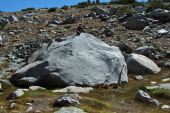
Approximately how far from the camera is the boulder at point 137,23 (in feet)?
111

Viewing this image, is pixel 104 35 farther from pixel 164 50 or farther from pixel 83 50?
pixel 83 50

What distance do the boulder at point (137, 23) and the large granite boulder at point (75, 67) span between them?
14296mm

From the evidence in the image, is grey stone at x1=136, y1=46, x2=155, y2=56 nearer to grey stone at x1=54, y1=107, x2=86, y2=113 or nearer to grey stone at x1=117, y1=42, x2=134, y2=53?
grey stone at x1=117, y1=42, x2=134, y2=53

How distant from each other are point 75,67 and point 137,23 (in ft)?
61.4

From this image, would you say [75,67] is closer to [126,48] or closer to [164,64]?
[164,64]

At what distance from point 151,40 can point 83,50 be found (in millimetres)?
12547

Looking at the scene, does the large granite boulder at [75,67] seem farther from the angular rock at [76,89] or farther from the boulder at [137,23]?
the boulder at [137,23]

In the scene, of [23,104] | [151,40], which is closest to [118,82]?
[23,104]

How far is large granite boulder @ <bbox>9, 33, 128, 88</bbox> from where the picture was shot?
17047 millimetres

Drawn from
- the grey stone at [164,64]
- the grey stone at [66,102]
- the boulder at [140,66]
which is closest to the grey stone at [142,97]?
the grey stone at [66,102]

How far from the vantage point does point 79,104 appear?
1173 cm

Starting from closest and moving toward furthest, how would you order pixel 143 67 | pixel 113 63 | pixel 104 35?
pixel 113 63, pixel 143 67, pixel 104 35

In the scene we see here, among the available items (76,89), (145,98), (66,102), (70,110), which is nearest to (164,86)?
(145,98)

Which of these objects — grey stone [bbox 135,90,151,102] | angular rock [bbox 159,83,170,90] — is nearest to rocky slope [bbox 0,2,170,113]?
grey stone [bbox 135,90,151,102]
